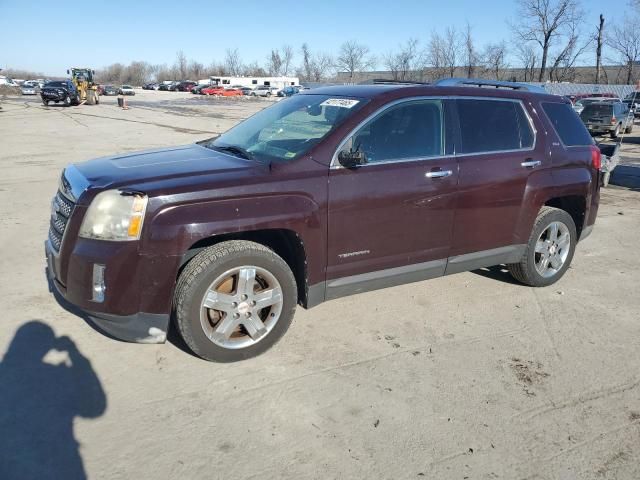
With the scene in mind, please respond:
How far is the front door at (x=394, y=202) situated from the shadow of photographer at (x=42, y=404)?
1.75m

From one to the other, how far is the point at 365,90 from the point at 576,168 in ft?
7.54

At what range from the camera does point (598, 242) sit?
22.1 ft

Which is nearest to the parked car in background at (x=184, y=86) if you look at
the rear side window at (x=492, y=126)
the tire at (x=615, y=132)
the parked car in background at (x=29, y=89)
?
the parked car in background at (x=29, y=89)

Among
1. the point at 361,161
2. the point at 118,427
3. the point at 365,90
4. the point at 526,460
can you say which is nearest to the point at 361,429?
the point at 526,460

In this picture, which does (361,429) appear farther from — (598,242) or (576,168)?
(598,242)

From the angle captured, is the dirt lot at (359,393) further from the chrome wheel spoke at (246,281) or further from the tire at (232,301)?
the chrome wheel spoke at (246,281)

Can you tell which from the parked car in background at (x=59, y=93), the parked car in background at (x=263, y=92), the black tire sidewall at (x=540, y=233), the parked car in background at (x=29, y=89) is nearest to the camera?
the black tire sidewall at (x=540, y=233)

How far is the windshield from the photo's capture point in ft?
12.3

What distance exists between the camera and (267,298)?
3.46 meters

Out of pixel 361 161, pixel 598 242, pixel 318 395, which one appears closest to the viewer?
pixel 318 395

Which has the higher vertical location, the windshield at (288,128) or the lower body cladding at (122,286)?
the windshield at (288,128)

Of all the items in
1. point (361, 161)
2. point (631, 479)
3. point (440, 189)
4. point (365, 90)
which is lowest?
point (631, 479)

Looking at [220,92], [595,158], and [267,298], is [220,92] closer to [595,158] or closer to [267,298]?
[595,158]

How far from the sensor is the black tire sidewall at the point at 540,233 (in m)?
4.71
